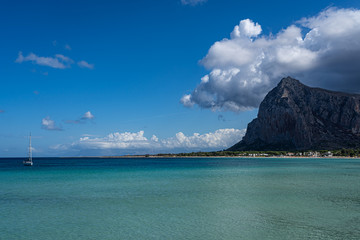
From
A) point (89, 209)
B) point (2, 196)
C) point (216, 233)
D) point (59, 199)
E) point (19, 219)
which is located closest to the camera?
point (216, 233)

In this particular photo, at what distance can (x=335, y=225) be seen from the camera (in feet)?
70.6

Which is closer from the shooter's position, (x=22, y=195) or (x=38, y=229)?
(x=38, y=229)

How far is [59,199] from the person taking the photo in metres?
34.7

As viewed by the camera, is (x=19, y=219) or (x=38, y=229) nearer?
(x=38, y=229)

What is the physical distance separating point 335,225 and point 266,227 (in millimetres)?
4997

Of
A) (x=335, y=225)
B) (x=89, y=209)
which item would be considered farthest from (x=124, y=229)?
(x=335, y=225)

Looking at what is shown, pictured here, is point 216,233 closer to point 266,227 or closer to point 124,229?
point 266,227

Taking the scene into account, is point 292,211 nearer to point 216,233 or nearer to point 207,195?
point 216,233

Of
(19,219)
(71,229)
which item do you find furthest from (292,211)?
(19,219)

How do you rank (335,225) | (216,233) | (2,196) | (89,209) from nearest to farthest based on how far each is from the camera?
(216,233) < (335,225) < (89,209) < (2,196)

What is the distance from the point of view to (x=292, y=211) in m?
26.3

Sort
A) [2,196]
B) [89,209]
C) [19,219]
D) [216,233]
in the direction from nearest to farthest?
[216,233] < [19,219] < [89,209] < [2,196]

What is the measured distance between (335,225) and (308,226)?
205cm

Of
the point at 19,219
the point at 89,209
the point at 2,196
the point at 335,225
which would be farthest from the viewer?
the point at 2,196
